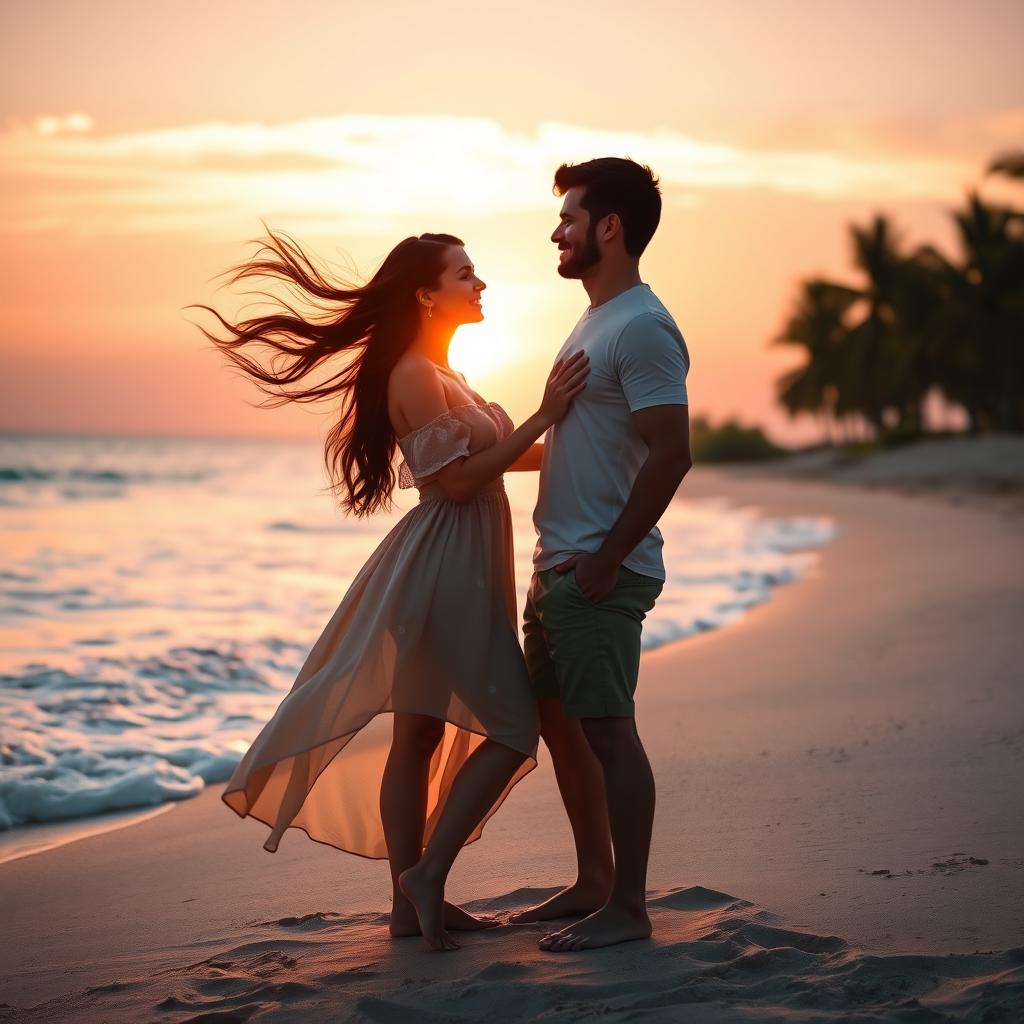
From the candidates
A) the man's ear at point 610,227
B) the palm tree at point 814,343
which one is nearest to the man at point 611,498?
the man's ear at point 610,227

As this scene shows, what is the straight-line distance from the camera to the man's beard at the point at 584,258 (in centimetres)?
354

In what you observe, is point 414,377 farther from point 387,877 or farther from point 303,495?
point 303,495

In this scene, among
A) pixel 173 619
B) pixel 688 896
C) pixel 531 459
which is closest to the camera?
pixel 688 896

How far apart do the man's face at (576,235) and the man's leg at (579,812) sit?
1.29 m

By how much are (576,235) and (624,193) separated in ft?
0.59

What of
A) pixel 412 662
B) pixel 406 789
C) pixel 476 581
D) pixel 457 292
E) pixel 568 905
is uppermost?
pixel 457 292

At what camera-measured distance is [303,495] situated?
35.1m

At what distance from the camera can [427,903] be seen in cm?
344

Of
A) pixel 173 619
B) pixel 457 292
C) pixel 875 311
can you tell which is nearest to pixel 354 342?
pixel 457 292

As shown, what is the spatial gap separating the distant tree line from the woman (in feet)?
110

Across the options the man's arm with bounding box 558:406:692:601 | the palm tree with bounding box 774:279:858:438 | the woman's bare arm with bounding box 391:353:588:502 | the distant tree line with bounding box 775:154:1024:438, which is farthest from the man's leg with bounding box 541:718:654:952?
the palm tree with bounding box 774:279:858:438

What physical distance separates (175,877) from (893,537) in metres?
14.4

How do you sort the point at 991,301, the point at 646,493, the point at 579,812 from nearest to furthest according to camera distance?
the point at 646,493 → the point at 579,812 → the point at 991,301

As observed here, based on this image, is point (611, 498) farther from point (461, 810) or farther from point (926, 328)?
point (926, 328)
